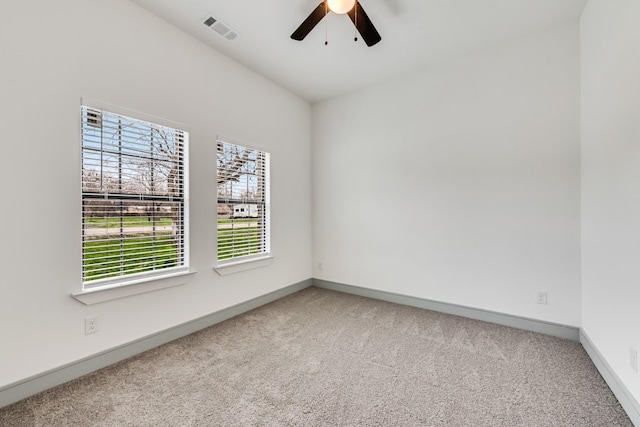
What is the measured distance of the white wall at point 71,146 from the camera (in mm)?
1659

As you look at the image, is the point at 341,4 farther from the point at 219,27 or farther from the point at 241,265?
the point at 241,265

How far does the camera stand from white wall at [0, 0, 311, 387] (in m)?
1.66

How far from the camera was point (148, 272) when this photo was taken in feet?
7.58

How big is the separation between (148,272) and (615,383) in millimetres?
3494

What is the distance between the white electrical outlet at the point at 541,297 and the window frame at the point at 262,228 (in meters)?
2.91

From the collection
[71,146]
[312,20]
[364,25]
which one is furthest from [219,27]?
[71,146]

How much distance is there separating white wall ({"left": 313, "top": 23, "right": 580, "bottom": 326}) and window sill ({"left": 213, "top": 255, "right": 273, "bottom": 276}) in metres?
1.07

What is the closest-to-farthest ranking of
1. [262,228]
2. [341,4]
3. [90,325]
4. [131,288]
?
[341,4], [90,325], [131,288], [262,228]

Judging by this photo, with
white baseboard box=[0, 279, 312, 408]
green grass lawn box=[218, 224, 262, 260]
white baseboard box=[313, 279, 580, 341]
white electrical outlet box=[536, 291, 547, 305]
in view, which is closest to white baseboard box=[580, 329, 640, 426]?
white baseboard box=[313, 279, 580, 341]

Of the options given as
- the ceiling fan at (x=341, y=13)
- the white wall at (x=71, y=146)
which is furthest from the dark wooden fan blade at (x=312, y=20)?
the white wall at (x=71, y=146)

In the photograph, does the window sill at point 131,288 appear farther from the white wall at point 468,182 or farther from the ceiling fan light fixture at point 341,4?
the ceiling fan light fixture at point 341,4

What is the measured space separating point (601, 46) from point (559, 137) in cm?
76

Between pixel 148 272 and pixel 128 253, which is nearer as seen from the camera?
pixel 128 253

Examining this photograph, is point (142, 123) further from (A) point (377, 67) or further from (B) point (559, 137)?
(B) point (559, 137)
